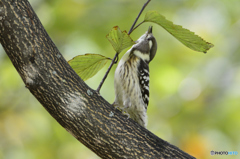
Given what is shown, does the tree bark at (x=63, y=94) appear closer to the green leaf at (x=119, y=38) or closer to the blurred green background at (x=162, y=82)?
the green leaf at (x=119, y=38)

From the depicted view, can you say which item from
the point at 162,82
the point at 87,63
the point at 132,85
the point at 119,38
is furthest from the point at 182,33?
the point at 162,82

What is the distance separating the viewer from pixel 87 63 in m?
2.82

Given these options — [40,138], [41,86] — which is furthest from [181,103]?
[41,86]

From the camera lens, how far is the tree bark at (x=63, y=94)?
236 cm

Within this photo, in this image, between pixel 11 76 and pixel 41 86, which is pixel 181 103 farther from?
pixel 41 86

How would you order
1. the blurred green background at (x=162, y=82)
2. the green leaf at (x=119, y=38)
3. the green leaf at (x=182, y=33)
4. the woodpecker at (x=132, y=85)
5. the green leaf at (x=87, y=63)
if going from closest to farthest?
the green leaf at (x=119, y=38) → the green leaf at (x=182, y=33) → the green leaf at (x=87, y=63) → the woodpecker at (x=132, y=85) → the blurred green background at (x=162, y=82)

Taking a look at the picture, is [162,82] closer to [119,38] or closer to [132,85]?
[132,85]

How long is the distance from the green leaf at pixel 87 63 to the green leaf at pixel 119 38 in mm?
326

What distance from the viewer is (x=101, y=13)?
19.7ft

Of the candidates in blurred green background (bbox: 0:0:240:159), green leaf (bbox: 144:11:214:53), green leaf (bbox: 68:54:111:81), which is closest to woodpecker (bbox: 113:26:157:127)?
green leaf (bbox: 68:54:111:81)

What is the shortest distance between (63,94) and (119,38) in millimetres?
600

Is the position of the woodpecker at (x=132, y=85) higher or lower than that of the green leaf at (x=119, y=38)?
higher

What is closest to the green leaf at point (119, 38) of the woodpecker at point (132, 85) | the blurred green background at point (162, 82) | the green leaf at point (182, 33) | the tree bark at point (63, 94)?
the green leaf at point (182, 33)

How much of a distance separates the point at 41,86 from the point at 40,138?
10.7 feet
